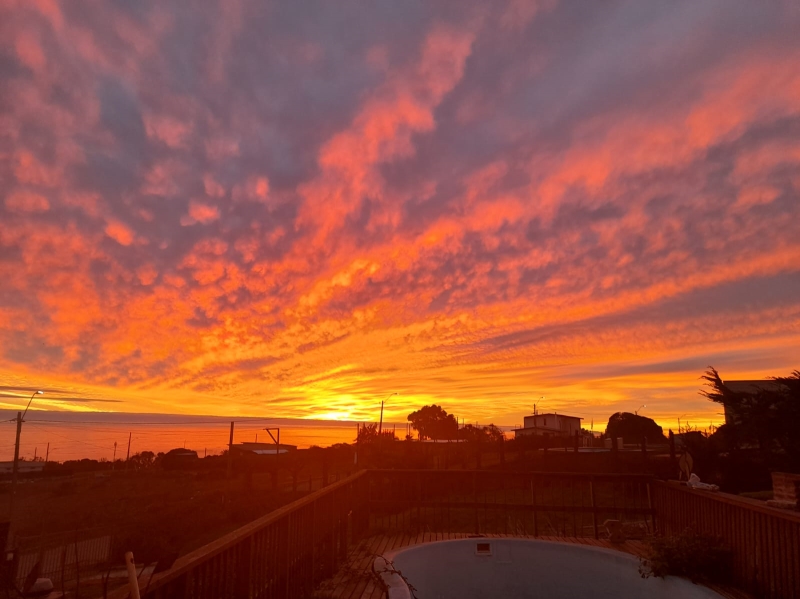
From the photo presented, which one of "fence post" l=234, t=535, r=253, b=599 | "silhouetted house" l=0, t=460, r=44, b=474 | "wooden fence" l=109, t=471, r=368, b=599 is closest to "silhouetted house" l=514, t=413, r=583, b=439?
"silhouetted house" l=0, t=460, r=44, b=474

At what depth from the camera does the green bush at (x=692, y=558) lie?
6566 millimetres

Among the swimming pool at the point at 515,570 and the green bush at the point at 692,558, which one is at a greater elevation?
the green bush at the point at 692,558

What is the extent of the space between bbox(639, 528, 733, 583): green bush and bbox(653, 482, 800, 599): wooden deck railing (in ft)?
0.44

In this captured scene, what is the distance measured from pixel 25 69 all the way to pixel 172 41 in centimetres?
189

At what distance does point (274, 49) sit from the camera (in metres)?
7.93

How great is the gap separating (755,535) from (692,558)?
3.22 feet

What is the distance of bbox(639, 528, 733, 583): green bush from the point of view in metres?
6.57

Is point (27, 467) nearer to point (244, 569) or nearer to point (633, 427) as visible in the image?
point (633, 427)

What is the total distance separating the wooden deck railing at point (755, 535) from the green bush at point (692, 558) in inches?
5.3

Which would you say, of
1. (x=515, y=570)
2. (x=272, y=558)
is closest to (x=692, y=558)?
(x=515, y=570)

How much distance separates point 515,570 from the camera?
9.00 metres

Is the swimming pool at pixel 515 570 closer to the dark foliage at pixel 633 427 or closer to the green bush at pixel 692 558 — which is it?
the green bush at pixel 692 558

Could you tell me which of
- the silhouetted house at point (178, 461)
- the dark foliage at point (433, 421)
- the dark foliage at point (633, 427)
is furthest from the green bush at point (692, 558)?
the dark foliage at point (433, 421)

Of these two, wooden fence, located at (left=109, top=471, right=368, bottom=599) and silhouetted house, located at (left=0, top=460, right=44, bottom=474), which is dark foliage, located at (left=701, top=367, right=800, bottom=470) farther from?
silhouetted house, located at (left=0, top=460, right=44, bottom=474)
